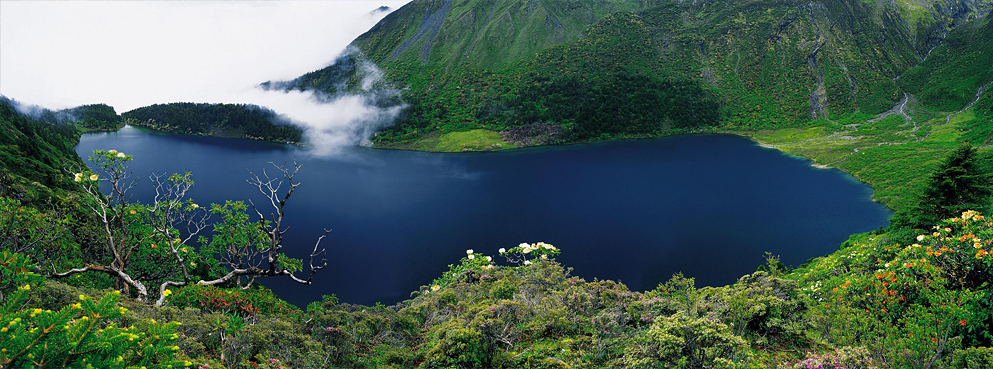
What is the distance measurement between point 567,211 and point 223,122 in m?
160

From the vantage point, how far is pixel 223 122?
16650cm

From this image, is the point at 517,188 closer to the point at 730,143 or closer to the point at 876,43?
the point at 730,143

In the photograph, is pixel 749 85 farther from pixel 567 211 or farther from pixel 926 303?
pixel 926 303

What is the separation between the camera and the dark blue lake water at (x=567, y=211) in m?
45.5

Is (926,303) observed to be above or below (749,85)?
below

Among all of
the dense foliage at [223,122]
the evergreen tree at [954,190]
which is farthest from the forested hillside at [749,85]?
the evergreen tree at [954,190]

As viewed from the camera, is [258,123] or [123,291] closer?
[123,291]

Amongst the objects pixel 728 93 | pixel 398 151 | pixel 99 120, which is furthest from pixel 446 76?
pixel 99 120

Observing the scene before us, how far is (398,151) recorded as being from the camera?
431ft

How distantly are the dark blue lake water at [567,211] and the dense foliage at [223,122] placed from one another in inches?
1718

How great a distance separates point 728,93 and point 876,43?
6860 cm

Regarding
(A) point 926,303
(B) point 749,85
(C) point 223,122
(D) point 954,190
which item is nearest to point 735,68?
(B) point 749,85

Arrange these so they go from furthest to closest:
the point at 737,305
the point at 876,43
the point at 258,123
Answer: the point at 876,43 < the point at 258,123 < the point at 737,305

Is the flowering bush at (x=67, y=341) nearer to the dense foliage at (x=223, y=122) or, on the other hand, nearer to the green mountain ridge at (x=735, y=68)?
the green mountain ridge at (x=735, y=68)
